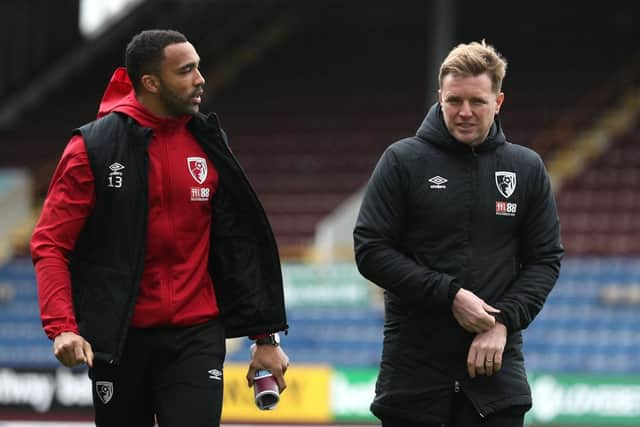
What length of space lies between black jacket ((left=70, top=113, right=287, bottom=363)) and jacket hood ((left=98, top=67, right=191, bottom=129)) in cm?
3

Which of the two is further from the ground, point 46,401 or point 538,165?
point 538,165

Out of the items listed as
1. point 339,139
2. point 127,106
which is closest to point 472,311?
point 127,106

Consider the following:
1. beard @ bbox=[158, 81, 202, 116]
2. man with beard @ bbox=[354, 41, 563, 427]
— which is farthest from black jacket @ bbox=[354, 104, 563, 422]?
beard @ bbox=[158, 81, 202, 116]

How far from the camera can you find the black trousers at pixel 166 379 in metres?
4.06

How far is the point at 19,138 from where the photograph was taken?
20.3 m

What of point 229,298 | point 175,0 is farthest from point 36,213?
point 229,298

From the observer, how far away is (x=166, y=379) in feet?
13.5

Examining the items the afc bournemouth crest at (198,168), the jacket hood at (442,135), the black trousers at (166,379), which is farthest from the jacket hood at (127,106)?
the jacket hood at (442,135)

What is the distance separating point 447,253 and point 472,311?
21 centimetres

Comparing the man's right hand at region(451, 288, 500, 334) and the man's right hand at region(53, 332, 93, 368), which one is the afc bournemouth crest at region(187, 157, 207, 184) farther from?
the man's right hand at region(451, 288, 500, 334)

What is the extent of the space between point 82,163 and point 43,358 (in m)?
10.9

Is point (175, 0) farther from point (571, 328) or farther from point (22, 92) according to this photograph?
point (571, 328)

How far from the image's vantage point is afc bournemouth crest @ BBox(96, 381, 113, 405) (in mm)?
4152

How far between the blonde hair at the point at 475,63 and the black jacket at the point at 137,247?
759 millimetres
